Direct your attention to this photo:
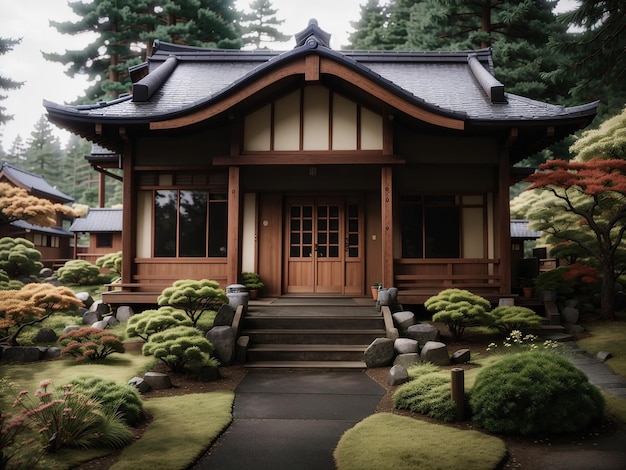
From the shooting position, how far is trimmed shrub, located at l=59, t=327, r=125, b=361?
809cm

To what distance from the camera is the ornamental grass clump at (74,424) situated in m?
4.70

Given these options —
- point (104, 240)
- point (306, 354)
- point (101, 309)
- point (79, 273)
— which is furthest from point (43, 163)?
point (306, 354)

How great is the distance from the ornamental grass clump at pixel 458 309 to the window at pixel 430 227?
2684 millimetres

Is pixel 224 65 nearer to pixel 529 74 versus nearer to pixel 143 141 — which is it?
pixel 143 141

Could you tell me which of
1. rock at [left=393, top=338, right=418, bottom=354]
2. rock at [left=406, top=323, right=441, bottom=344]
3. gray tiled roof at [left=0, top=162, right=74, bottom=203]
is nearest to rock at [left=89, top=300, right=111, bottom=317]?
rock at [left=393, top=338, right=418, bottom=354]

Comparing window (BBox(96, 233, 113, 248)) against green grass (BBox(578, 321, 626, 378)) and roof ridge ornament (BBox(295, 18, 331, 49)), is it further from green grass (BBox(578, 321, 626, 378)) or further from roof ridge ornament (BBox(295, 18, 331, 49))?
green grass (BBox(578, 321, 626, 378))

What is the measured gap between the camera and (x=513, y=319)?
9.41 m

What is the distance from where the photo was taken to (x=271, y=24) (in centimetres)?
4075

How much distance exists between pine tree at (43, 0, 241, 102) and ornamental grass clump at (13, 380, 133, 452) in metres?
22.9

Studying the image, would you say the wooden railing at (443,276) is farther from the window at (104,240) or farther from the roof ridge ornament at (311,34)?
the window at (104,240)

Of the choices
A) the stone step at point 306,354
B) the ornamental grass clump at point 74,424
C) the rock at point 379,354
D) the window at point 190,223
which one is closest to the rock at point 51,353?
the stone step at point 306,354

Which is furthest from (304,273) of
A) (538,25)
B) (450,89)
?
(538,25)

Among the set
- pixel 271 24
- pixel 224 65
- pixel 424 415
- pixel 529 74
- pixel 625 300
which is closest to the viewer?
pixel 424 415

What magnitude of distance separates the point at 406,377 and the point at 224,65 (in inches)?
431
